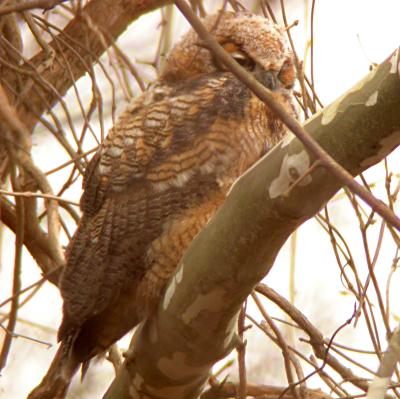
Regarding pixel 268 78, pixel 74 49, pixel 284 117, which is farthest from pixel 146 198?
pixel 284 117

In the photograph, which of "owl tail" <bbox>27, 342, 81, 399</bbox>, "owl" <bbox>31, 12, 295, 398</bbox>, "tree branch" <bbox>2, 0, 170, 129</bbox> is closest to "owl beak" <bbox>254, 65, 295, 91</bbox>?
"owl" <bbox>31, 12, 295, 398</bbox>

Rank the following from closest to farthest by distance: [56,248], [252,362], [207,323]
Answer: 1. [207,323]
2. [56,248]
3. [252,362]

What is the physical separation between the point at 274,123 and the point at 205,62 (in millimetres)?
405

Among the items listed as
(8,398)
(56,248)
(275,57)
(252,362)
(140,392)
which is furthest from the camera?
(8,398)

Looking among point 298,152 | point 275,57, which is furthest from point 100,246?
point 298,152

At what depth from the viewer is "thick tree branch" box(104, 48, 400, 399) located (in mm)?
1588

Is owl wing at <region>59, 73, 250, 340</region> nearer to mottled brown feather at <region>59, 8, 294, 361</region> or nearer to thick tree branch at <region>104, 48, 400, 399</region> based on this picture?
mottled brown feather at <region>59, 8, 294, 361</region>

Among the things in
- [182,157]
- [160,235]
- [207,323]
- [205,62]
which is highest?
[205,62]

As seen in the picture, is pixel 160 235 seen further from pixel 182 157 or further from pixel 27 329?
pixel 27 329

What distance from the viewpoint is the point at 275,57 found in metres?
2.81

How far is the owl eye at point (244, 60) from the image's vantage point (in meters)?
2.84

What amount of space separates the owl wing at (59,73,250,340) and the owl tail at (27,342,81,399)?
0.07 meters

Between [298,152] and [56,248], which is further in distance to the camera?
[56,248]

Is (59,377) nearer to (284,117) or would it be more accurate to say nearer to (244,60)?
(244,60)
